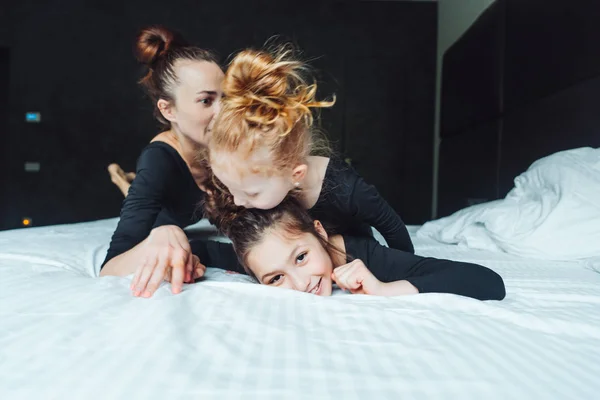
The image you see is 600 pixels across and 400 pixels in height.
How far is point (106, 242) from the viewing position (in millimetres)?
1469

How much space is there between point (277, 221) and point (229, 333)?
45 centimetres

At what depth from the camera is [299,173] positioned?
3.53 ft

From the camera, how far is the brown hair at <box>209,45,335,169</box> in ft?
3.21

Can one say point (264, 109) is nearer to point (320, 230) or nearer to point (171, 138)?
point (320, 230)

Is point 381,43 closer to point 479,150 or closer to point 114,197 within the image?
point 479,150

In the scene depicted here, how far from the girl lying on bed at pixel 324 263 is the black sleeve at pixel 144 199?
0.20 m

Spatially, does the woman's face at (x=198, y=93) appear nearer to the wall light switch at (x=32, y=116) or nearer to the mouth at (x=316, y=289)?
the mouth at (x=316, y=289)

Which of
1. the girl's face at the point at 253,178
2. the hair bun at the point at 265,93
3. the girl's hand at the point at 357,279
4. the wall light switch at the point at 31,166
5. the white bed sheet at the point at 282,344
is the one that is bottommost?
the white bed sheet at the point at 282,344

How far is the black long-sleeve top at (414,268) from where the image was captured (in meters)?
0.85

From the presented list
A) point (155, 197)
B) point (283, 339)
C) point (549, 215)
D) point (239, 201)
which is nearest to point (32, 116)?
point (155, 197)

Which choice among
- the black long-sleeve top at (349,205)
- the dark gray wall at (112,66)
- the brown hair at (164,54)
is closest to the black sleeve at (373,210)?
the black long-sleeve top at (349,205)

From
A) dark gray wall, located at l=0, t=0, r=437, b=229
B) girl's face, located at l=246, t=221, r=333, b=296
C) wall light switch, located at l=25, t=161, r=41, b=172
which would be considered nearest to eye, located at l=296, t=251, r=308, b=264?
girl's face, located at l=246, t=221, r=333, b=296

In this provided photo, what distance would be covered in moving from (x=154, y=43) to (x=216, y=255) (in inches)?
27.6

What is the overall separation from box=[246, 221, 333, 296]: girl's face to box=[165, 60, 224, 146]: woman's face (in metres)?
0.55
